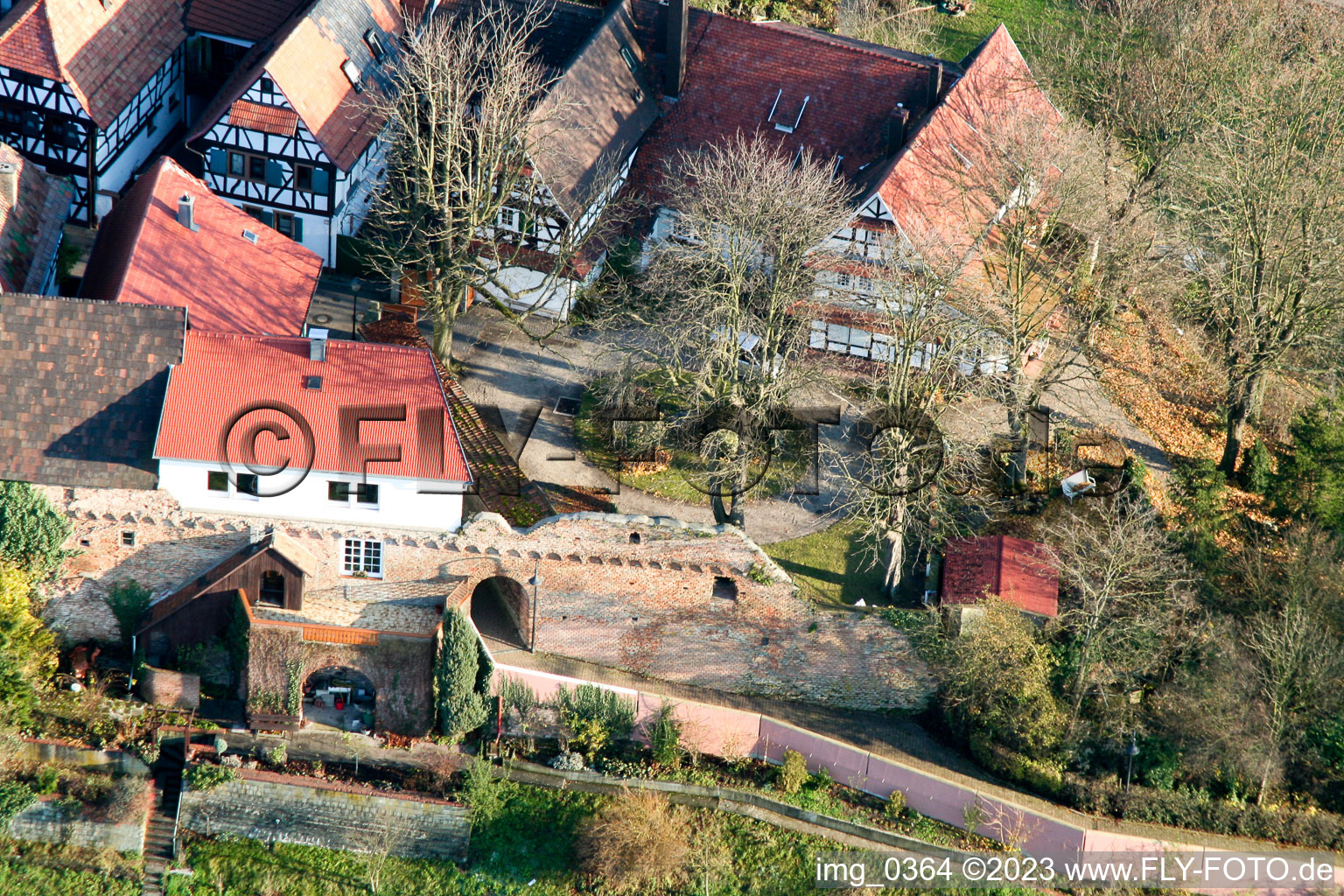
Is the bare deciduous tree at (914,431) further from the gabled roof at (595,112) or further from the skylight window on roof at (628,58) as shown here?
the skylight window on roof at (628,58)

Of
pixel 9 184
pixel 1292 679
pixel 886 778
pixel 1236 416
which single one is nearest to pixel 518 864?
pixel 886 778

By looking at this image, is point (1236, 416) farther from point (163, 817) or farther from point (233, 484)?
point (163, 817)

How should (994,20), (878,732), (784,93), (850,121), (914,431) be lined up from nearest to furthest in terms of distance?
(878,732) → (914,431) → (850,121) → (784,93) → (994,20)

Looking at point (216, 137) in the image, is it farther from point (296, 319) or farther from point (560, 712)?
point (560, 712)

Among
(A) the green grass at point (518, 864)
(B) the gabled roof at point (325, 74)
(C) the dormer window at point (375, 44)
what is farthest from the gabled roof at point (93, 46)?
(A) the green grass at point (518, 864)

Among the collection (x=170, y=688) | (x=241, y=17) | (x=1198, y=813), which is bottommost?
(x=1198, y=813)

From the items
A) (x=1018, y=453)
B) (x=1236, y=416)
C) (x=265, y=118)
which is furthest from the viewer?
(x=265, y=118)

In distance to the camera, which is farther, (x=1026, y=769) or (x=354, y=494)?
(x=1026, y=769)
